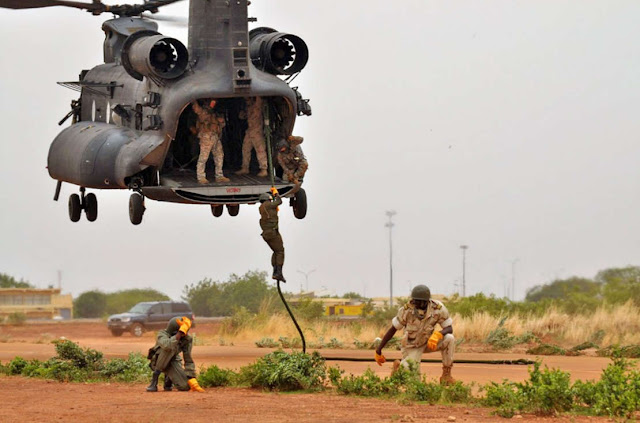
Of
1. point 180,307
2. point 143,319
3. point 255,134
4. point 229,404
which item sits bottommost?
point 229,404

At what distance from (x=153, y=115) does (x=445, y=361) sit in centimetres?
850

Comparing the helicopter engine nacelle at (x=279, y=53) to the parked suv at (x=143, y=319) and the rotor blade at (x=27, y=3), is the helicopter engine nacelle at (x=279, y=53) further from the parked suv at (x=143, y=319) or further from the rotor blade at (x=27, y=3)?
the parked suv at (x=143, y=319)

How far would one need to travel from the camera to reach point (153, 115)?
2261 cm

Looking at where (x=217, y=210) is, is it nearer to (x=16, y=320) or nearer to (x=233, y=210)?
(x=233, y=210)

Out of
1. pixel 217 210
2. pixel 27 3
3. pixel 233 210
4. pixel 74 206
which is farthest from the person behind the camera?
pixel 74 206

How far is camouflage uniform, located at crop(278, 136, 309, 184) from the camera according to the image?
73.9 feet

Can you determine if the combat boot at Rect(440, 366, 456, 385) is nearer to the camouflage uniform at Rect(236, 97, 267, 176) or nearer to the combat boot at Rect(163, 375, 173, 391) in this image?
the combat boot at Rect(163, 375, 173, 391)

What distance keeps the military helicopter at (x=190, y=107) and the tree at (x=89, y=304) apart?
56129mm

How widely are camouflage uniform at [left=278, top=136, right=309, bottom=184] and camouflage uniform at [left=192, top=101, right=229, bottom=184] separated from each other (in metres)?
1.12

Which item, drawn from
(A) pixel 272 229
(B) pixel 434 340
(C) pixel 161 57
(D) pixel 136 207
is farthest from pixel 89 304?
(B) pixel 434 340

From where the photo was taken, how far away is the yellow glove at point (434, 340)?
54.6 feet

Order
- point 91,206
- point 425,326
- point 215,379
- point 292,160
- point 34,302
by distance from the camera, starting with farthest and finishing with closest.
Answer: point 34,302 < point 91,206 < point 292,160 < point 215,379 < point 425,326

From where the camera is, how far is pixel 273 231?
18656mm

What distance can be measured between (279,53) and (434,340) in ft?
27.6
